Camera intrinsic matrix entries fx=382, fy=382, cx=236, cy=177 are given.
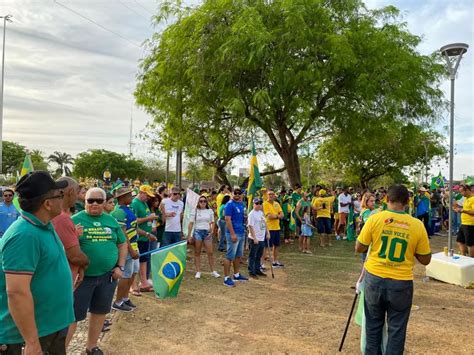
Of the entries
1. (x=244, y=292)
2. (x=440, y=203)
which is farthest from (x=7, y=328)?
(x=440, y=203)

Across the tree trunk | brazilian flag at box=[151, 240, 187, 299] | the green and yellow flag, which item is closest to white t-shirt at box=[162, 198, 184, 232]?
the green and yellow flag

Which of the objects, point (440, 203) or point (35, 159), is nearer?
point (440, 203)

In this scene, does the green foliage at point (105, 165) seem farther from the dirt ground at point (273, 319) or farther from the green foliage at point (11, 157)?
the dirt ground at point (273, 319)

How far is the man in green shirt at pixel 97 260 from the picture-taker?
11.9 ft

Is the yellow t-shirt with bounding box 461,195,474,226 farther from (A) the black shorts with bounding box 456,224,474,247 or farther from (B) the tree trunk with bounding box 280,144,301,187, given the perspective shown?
(B) the tree trunk with bounding box 280,144,301,187

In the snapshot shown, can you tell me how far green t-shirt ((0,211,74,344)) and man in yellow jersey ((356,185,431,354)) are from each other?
2636mm

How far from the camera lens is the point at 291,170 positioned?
15688mm

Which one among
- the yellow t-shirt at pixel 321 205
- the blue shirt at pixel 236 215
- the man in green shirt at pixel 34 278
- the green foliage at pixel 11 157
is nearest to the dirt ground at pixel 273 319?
the blue shirt at pixel 236 215

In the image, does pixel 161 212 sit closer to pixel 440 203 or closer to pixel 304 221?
pixel 304 221

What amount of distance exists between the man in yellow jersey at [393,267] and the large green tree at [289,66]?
8.68 m

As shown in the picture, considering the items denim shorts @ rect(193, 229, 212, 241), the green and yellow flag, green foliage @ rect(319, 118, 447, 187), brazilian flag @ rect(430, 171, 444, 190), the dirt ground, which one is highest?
green foliage @ rect(319, 118, 447, 187)

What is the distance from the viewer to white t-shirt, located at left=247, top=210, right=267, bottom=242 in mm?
7922

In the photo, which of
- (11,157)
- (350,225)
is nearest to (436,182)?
(350,225)

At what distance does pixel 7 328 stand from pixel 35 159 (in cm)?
7898
